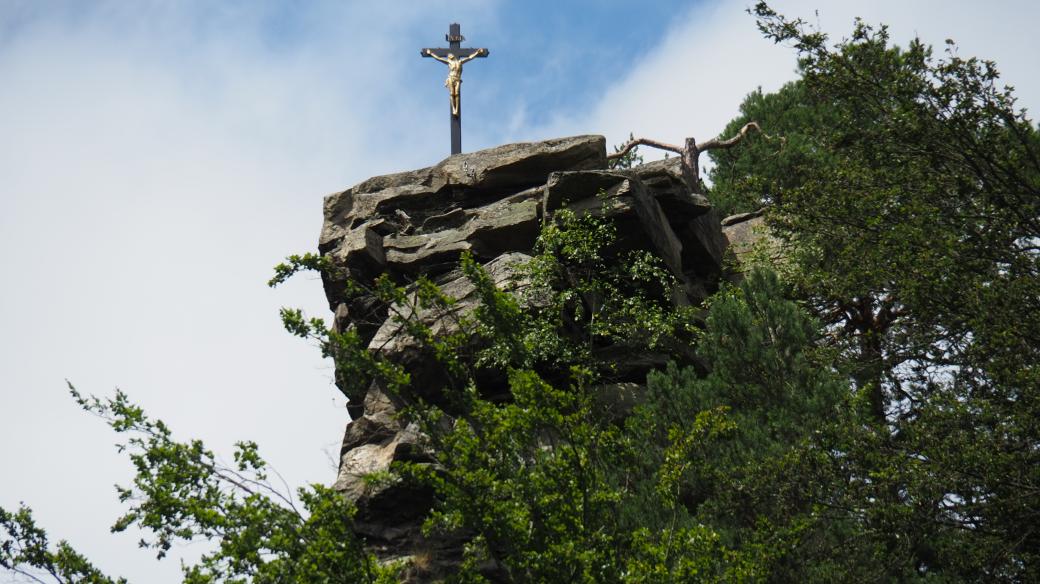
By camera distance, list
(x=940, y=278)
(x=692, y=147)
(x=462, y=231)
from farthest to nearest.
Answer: (x=692, y=147) < (x=462, y=231) < (x=940, y=278)

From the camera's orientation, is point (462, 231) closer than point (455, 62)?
Yes

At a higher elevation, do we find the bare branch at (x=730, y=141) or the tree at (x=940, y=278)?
the bare branch at (x=730, y=141)

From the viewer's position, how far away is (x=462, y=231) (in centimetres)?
1620

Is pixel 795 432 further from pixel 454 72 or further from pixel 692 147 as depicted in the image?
pixel 454 72

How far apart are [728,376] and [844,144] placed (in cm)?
278

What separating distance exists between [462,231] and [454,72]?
5.46 m

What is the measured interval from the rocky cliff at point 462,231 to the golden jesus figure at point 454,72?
3027 millimetres

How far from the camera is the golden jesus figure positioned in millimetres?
20219

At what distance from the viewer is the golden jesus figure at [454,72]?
20219 millimetres

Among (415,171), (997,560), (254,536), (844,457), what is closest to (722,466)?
(844,457)

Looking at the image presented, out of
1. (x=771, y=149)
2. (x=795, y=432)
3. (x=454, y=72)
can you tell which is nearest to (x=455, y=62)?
(x=454, y=72)

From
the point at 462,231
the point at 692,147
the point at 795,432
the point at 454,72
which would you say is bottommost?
the point at 795,432

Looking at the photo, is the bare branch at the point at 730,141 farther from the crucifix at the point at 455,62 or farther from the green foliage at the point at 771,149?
the crucifix at the point at 455,62

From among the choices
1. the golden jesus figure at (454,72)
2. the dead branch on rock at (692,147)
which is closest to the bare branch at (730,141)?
the dead branch on rock at (692,147)
